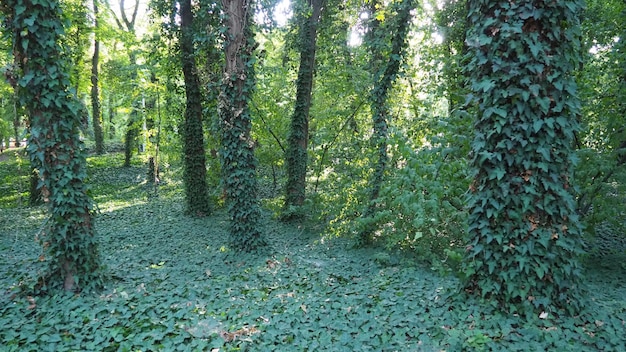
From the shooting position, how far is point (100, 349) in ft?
11.4

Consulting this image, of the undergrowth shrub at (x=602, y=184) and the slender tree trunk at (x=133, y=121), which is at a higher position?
the slender tree trunk at (x=133, y=121)

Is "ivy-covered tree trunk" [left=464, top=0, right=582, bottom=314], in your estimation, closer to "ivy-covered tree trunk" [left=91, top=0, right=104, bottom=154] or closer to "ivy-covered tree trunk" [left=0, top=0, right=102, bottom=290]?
"ivy-covered tree trunk" [left=0, top=0, right=102, bottom=290]

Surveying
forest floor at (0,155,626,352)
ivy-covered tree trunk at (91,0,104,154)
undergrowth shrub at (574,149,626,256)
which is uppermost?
ivy-covered tree trunk at (91,0,104,154)

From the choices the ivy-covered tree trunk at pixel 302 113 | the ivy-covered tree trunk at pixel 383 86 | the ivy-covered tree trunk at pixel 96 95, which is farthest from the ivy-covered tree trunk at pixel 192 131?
the ivy-covered tree trunk at pixel 96 95

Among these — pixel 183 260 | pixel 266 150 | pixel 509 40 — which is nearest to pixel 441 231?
pixel 509 40

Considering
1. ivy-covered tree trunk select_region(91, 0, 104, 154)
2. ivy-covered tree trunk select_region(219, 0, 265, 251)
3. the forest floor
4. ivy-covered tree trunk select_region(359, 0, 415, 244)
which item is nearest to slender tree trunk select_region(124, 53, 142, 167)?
ivy-covered tree trunk select_region(91, 0, 104, 154)

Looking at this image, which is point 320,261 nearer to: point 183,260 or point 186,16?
point 183,260

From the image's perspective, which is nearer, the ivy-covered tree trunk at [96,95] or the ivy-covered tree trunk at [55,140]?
the ivy-covered tree trunk at [55,140]

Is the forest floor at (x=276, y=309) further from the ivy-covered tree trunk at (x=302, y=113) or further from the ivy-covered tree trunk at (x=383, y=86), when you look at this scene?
the ivy-covered tree trunk at (x=302, y=113)

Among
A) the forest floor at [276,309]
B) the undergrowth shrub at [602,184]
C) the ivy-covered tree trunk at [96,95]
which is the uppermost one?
the ivy-covered tree trunk at [96,95]

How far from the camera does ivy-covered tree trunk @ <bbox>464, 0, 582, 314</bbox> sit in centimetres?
338

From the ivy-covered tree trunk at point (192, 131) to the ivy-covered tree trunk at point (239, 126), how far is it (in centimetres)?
364

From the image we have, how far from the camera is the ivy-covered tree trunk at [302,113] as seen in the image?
9.29m

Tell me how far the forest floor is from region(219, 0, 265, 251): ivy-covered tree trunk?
59 centimetres
